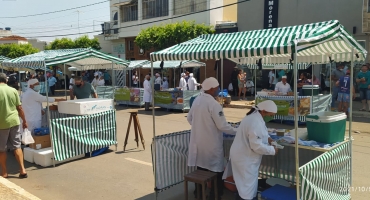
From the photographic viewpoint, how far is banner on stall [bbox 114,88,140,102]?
17797 millimetres

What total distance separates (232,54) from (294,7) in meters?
17.4

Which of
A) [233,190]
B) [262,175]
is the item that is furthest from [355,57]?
[233,190]

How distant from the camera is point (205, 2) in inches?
1109

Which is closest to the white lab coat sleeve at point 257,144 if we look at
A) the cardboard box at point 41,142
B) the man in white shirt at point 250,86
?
the cardboard box at point 41,142

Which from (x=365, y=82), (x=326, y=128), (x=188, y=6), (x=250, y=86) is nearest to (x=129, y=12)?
(x=188, y=6)

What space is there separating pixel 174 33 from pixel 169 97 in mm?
10141

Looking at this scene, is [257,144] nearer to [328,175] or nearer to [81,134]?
[328,175]

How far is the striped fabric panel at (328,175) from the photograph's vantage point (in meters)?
4.06

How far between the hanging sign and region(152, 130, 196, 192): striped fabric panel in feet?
56.1

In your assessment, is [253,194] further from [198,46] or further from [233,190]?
[198,46]

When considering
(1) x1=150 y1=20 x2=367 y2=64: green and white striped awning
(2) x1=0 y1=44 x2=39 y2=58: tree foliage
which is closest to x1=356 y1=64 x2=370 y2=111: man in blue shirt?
(1) x1=150 y1=20 x2=367 y2=64: green and white striped awning

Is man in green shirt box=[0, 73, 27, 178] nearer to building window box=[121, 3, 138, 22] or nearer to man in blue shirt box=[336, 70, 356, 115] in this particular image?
man in blue shirt box=[336, 70, 356, 115]

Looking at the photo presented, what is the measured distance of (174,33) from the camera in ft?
81.7

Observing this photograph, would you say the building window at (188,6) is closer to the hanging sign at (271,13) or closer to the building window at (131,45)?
the building window at (131,45)
